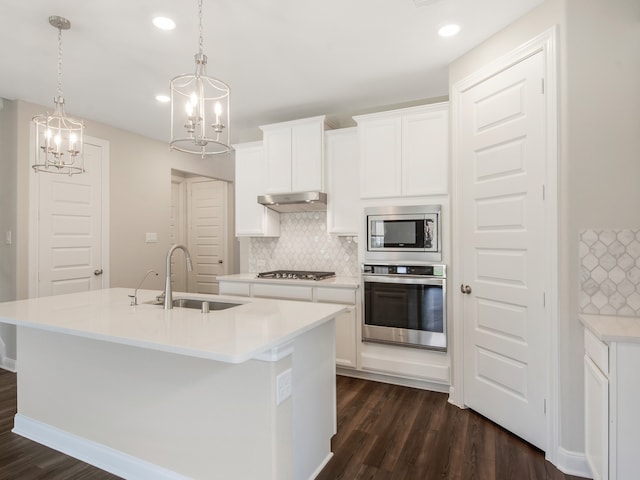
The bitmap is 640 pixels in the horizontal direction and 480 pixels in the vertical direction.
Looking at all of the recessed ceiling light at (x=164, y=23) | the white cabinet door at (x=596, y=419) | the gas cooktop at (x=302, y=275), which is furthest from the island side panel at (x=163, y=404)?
the recessed ceiling light at (x=164, y=23)

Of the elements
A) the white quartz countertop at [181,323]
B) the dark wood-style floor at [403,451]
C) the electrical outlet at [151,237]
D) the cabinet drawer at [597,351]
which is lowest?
the dark wood-style floor at [403,451]

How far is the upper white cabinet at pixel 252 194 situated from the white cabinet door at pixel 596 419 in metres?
3.15

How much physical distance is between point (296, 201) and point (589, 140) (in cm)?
248

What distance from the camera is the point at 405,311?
9.96 ft

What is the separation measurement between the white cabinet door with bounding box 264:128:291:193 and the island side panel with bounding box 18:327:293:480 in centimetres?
234

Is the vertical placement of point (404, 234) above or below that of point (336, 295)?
above

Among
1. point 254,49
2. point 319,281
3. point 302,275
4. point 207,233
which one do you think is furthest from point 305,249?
point 207,233

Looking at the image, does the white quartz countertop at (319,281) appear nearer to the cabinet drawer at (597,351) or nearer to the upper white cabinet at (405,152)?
the upper white cabinet at (405,152)

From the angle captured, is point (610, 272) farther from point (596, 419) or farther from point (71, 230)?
point (71, 230)

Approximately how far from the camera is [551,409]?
204 cm

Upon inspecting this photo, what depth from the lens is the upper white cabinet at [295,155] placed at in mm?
3660

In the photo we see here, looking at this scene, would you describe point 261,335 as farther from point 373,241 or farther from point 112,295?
point 373,241

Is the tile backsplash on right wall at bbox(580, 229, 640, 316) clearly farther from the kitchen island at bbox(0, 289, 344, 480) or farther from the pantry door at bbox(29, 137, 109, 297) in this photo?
the pantry door at bbox(29, 137, 109, 297)

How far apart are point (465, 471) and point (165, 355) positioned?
69.7 inches
